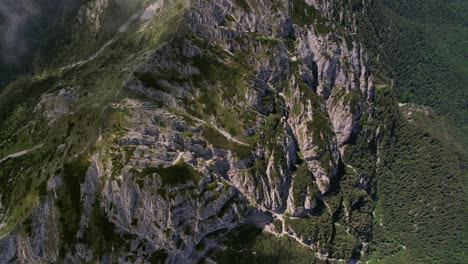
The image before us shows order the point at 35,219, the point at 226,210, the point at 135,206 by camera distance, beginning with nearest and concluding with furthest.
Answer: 1. the point at 35,219
2. the point at 135,206
3. the point at 226,210

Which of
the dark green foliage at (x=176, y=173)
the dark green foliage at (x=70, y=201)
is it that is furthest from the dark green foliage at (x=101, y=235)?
the dark green foliage at (x=176, y=173)

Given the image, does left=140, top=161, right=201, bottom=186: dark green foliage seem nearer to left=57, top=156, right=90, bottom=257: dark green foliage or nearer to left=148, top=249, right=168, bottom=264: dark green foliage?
left=57, top=156, right=90, bottom=257: dark green foliage

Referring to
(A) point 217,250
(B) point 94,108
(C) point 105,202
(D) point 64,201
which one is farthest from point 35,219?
(A) point 217,250

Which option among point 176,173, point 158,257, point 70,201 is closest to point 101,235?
point 70,201

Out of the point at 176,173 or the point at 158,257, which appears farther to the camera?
the point at 176,173

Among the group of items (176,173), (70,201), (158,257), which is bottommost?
(158,257)

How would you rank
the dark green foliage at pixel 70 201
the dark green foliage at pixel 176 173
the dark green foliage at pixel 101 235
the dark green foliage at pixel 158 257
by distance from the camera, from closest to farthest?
the dark green foliage at pixel 70 201, the dark green foliage at pixel 101 235, the dark green foliage at pixel 176 173, the dark green foliage at pixel 158 257

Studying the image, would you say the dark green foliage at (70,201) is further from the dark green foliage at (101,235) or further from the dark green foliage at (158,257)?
the dark green foliage at (158,257)

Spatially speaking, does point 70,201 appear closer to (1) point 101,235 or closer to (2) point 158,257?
(1) point 101,235

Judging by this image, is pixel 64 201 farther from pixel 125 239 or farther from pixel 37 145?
pixel 37 145

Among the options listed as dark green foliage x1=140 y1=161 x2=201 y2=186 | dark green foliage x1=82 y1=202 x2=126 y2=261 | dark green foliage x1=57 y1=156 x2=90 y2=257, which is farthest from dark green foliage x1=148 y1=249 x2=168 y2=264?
dark green foliage x1=57 y1=156 x2=90 y2=257

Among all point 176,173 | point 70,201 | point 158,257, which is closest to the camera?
point 70,201
